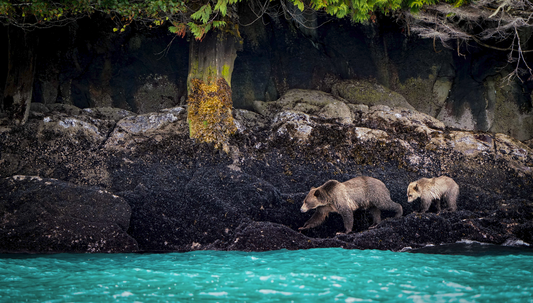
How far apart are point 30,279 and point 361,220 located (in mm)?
5281

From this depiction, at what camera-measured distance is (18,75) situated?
349 inches

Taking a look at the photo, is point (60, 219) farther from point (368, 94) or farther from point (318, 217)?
point (368, 94)

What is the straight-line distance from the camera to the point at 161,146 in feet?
28.3

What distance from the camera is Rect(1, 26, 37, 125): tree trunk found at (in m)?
8.73

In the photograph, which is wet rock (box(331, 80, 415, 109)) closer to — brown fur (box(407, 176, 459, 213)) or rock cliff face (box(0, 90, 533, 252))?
rock cliff face (box(0, 90, 533, 252))

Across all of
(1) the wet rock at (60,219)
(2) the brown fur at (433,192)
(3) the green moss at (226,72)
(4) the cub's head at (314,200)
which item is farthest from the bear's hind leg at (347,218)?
(3) the green moss at (226,72)

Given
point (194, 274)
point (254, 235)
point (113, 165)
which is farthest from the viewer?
point (113, 165)

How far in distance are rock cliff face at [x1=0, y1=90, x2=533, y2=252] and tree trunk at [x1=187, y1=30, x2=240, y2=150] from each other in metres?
0.36

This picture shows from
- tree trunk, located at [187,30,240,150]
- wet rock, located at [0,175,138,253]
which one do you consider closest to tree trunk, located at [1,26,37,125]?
wet rock, located at [0,175,138,253]

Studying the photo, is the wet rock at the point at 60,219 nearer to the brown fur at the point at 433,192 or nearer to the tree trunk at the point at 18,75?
the tree trunk at the point at 18,75

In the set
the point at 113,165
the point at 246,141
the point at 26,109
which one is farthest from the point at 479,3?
the point at 26,109

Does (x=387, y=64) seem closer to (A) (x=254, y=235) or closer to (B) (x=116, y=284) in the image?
(A) (x=254, y=235)

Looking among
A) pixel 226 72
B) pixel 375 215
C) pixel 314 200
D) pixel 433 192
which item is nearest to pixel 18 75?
pixel 226 72

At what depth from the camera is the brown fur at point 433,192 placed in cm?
667
